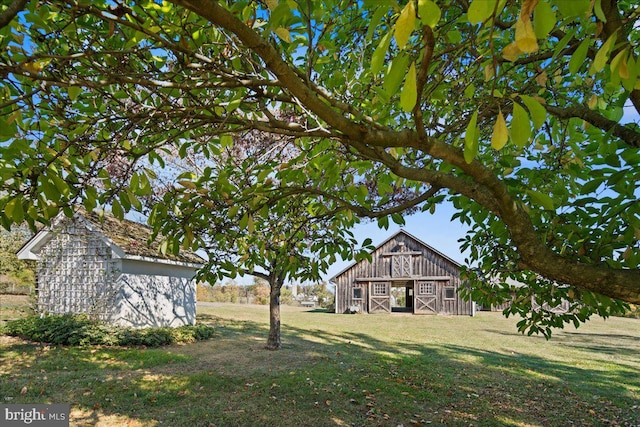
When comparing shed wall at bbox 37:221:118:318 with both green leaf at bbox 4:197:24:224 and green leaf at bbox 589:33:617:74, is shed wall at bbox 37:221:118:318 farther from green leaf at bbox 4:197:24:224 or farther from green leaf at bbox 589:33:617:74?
green leaf at bbox 589:33:617:74

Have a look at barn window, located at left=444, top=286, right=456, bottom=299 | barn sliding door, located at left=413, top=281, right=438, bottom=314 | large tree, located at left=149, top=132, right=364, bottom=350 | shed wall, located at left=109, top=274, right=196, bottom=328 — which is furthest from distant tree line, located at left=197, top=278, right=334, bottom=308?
large tree, located at left=149, top=132, right=364, bottom=350

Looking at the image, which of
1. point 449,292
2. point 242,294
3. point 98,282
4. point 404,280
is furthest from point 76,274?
point 242,294

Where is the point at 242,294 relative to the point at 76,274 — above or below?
below

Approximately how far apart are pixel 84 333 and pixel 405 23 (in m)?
11.5

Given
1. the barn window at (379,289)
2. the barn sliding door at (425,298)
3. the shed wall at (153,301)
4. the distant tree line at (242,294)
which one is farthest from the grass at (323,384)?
the distant tree line at (242,294)

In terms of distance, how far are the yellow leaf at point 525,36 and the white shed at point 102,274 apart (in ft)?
39.6

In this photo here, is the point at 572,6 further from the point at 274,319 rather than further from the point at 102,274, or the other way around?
the point at 102,274

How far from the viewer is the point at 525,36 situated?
0.89 metres

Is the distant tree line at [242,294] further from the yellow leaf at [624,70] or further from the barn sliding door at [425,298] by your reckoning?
the yellow leaf at [624,70]

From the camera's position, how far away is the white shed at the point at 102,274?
11398 mm

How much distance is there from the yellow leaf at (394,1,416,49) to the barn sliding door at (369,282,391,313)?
84.0ft

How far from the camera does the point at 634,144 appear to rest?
8.24ft

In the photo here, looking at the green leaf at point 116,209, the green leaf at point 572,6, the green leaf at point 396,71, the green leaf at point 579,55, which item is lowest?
the green leaf at point 116,209

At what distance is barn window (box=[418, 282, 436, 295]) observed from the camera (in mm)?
24375
